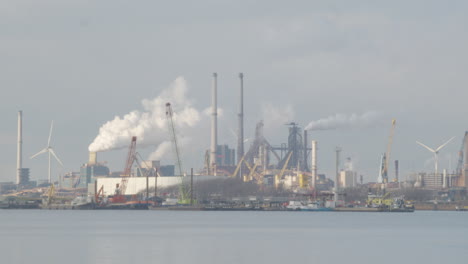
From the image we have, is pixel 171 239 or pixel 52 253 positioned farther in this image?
pixel 171 239

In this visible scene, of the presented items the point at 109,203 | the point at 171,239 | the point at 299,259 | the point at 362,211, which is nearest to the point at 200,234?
the point at 171,239

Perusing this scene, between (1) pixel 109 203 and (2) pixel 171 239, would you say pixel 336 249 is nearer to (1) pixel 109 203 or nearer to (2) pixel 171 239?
(2) pixel 171 239

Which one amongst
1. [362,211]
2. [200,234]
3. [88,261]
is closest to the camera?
[88,261]

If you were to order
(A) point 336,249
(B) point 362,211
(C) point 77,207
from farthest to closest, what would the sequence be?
1. (C) point 77,207
2. (B) point 362,211
3. (A) point 336,249

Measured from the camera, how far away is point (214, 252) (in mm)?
58500

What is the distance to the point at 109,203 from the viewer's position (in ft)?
654

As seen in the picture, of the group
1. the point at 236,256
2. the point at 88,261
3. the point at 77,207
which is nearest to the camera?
the point at 88,261

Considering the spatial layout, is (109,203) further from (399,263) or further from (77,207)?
(399,263)

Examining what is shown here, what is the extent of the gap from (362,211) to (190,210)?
34081mm

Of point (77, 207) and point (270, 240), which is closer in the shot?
point (270, 240)

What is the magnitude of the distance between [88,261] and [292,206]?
137561mm

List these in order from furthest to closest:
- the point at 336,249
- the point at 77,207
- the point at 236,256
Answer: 1. the point at 77,207
2. the point at 336,249
3. the point at 236,256

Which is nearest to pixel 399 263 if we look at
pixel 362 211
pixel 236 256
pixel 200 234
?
pixel 236 256

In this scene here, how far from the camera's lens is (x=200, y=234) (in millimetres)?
80125
